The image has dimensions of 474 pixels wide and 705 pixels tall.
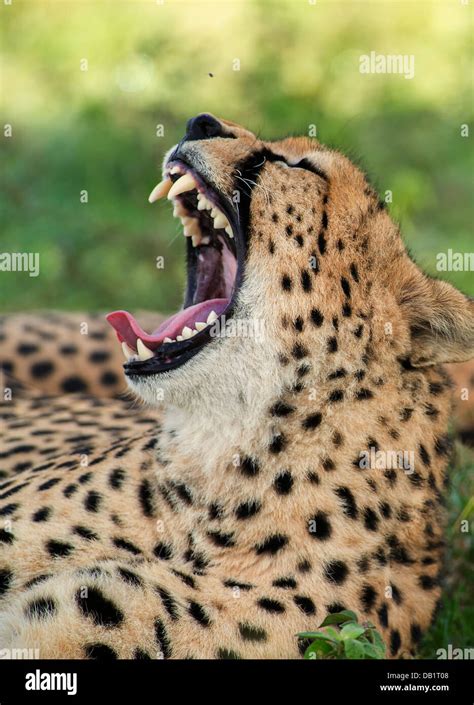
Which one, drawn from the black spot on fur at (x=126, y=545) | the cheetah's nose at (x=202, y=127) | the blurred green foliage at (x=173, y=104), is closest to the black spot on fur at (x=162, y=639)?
the black spot on fur at (x=126, y=545)

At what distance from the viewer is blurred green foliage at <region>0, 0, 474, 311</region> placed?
670cm

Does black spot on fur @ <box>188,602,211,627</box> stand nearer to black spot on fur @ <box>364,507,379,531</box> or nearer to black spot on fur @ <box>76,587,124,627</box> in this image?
black spot on fur @ <box>76,587,124,627</box>

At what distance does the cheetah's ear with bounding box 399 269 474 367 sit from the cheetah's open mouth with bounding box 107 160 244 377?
42cm

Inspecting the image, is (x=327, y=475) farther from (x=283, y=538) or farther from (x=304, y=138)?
(x=304, y=138)

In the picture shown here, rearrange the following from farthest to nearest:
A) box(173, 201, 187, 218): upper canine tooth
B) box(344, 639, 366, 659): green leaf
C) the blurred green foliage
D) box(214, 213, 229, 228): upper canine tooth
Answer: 1. the blurred green foliage
2. box(173, 201, 187, 218): upper canine tooth
3. box(214, 213, 229, 228): upper canine tooth
4. box(344, 639, 366, 659): green leaf

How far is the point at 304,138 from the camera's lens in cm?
297

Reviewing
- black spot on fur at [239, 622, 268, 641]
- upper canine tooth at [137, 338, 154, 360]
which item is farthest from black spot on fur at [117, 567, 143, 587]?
upper canine tooth at [137, 338, 154, 360]

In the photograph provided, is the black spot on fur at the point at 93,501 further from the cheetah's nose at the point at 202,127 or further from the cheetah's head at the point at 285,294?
the cheetah's nose at the point at 202,127

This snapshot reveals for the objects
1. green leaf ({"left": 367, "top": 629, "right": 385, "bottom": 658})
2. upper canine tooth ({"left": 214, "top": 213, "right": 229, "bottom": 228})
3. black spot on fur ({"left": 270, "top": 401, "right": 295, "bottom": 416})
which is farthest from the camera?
upper canine tooth ({"left": 214, "top": 213, "right": 229, "bottom": 228})

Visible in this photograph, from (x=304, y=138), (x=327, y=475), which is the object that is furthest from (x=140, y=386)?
(x=304, y=138)

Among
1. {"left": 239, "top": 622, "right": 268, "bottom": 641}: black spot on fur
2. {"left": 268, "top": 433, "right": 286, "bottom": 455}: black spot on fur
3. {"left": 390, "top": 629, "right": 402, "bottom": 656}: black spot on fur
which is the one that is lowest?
{"left": 390, "top": 629, "right": 402, "bottom": 656}: black spot on fur

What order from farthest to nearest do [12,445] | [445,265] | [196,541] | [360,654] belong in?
[445,265], [12,445], [196,541], [360,654]

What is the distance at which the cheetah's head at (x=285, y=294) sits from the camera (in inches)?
106

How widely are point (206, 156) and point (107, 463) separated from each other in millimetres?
811
